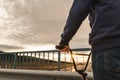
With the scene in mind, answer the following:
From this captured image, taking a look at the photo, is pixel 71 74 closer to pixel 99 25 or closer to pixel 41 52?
pixel 99 25

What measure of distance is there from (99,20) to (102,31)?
99 mm

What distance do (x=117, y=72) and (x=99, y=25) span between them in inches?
17.0

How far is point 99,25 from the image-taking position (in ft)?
7.41

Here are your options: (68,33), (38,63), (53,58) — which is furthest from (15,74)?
(68,33)

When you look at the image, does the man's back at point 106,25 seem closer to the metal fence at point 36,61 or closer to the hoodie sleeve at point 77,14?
the hoodie sleeve at point 77,14

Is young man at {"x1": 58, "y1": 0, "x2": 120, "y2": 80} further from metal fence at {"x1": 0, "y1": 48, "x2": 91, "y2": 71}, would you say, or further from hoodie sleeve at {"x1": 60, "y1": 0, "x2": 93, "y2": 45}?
metal fence at {"x1": 0, "y1": 48, "x2": 91, "y2": 71}

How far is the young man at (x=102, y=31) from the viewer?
2125mm

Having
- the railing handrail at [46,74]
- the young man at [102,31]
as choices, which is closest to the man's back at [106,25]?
the young man at [102,31]

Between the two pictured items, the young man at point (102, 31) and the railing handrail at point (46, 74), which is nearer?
the young man at point (102, 31)

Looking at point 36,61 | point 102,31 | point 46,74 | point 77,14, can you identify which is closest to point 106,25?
point 102,31

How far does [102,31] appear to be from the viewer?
223cm

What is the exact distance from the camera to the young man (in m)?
2.12

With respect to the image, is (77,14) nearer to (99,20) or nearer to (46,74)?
(99,20)

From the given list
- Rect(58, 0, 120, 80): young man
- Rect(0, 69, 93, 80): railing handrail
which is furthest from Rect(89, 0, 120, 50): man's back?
Rect(0, 69, 93, 80): railing handrail
